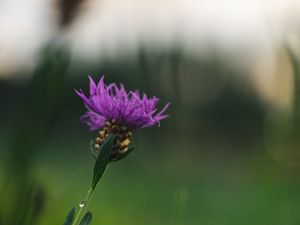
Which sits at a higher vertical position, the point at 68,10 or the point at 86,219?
the point at 68,10

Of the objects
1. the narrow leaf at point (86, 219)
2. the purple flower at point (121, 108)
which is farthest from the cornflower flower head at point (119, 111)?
the narrow leaf at point (86, 219)

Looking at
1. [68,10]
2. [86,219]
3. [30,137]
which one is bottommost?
[86,219]

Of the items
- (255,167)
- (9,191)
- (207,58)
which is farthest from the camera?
(255,167)

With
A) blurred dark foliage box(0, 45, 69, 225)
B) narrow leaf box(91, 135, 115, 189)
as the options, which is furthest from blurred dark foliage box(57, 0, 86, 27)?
narrow leaf box(91, 135, 115, 189)

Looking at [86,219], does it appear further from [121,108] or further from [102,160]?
[121,108]

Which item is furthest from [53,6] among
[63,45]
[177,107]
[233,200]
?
[233,200]

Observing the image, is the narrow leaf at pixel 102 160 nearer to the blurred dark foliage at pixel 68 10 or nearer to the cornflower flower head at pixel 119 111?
the cornflower flower head at pixel 119 111

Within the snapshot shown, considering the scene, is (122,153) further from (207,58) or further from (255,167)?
(255,167)

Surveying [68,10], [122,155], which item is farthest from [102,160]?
[68,10]
